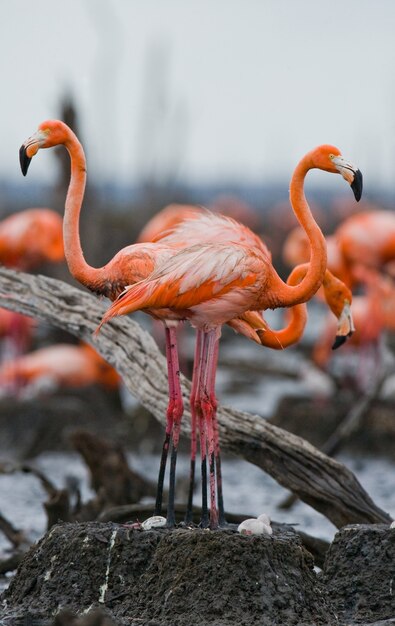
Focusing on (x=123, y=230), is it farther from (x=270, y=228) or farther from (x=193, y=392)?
(x=193, y=392)

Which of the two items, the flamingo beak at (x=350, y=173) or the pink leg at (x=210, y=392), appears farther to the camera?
the pink leg at (x=210, y=392)

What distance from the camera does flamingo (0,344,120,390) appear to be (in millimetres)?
16281

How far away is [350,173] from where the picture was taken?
661cm

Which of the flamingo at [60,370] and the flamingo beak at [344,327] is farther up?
the flamingo beak at [344,327]

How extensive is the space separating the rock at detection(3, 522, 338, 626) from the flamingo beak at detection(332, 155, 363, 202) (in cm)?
172

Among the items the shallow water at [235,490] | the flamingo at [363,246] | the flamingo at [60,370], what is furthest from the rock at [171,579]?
the flamingo at [60,370]

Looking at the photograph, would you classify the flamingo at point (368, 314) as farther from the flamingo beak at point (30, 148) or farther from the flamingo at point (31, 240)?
the flamingo beak at point (30, 148)

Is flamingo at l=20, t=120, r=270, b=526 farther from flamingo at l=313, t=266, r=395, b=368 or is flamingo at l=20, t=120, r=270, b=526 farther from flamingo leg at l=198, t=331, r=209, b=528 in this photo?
flamingo at l=313, t=266, r=395, b=368

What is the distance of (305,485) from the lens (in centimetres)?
767

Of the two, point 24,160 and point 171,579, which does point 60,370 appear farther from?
point 171,579

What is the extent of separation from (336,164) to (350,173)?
0.15 m

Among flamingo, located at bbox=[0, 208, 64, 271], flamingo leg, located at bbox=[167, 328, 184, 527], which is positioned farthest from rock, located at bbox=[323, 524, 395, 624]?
flamingo, located at bbox=[0, 208, 64, 271]

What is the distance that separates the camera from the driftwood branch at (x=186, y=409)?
7.65m

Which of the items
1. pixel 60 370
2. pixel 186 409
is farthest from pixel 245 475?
pixel 186 409
